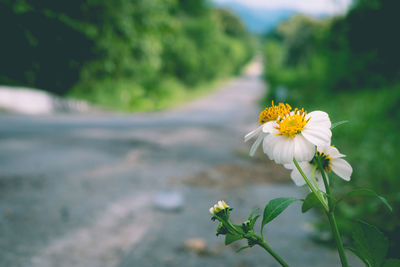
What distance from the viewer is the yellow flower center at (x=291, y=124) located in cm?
57

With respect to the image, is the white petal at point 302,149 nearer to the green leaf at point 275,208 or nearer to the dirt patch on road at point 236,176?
the green leaf at point 275,208

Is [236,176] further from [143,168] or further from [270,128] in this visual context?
[270,128]

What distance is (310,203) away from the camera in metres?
0.61

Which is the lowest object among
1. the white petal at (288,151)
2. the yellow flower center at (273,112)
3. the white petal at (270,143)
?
the white petal at (288,151)

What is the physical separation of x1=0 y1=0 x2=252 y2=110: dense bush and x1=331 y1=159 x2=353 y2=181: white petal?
2.39 metres

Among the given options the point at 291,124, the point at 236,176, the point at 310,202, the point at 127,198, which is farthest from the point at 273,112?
the point at 236,176

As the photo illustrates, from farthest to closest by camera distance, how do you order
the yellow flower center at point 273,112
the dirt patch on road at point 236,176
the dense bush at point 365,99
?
the dirt patch on road at point 236,176, the dense bush at point 365,99, the yellow flower center at point 273,112

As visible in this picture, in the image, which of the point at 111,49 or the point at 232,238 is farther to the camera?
the point at 111,49

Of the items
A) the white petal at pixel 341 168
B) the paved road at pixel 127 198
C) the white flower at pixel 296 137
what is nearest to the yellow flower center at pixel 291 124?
the white flower at pixel 296 137

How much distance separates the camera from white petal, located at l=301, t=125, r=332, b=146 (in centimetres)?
53

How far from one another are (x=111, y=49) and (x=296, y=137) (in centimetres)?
969

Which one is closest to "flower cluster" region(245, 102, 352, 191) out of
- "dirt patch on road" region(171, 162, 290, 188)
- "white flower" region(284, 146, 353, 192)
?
"white flower" region(284, 146, 353, 192)

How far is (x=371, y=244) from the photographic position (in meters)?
0.56

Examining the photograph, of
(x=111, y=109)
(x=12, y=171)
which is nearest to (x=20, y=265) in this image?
(x=12, y=171)
